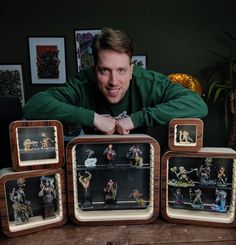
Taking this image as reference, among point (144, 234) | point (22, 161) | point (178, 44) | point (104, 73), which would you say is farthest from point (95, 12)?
point (144, 234)

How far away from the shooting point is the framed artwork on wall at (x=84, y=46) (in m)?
3.18

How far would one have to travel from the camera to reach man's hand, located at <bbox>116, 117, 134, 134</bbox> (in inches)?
44.4

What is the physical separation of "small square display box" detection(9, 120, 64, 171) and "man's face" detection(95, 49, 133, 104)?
1.12ft

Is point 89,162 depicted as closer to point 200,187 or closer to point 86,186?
point 86,186

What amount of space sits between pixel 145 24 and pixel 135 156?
7.86 feet

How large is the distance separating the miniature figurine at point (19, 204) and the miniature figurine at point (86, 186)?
0.73 ft

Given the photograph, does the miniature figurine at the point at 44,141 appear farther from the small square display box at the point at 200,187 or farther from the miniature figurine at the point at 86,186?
the small square display box at the point at 200,187

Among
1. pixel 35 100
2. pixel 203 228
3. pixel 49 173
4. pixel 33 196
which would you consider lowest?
pixel 203 228

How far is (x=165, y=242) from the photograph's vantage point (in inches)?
38.6

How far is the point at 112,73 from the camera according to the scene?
1241mm

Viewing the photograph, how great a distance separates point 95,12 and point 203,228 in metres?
2.70

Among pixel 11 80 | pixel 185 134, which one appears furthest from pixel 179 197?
pixel 11 80

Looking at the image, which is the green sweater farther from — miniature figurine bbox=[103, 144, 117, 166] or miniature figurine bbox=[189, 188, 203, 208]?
miniature figurine bbox=[189, 188, 203, 208]

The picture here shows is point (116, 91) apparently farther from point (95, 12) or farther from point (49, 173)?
point (95, 12)
